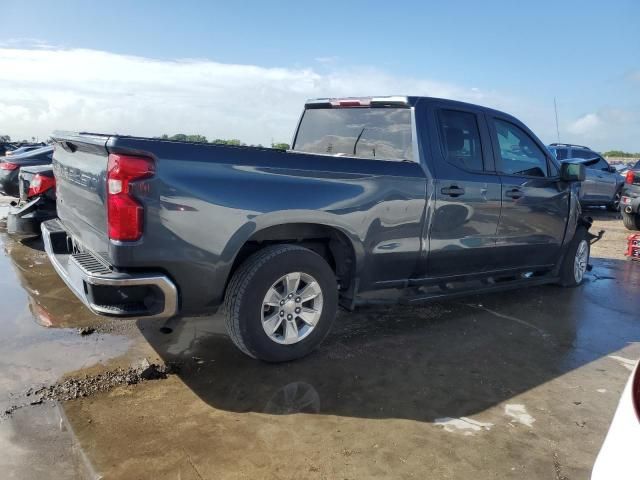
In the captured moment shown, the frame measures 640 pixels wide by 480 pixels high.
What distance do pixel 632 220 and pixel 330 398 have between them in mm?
10390

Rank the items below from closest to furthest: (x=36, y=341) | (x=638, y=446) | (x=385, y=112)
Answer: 1. (x=638, y=446)
2. (x=36, y=341)
3. (x=385, y=112)

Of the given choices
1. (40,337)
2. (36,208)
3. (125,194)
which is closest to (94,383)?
(40,337)

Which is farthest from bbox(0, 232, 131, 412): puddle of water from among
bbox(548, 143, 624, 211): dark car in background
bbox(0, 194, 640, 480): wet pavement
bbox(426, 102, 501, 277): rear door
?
bbox(548, 143, 624, 211): dark car in background

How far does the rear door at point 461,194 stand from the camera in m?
4.46

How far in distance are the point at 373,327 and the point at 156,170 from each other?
2549 mm

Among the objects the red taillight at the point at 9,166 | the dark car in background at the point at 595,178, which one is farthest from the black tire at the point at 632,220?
the red taillight at the point at 9,166

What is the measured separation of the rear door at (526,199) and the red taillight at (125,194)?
3.44m

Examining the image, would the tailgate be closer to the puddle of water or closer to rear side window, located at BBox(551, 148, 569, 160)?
the puddle of water

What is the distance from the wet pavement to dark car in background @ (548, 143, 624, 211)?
10352 mm

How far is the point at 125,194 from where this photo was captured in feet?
9.84

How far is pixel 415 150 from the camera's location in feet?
14.3

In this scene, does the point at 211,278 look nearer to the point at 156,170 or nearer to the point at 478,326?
the point at 156,170

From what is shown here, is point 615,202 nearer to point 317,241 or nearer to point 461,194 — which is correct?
point 461,194

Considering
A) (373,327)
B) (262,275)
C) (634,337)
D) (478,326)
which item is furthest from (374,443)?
(634,337)
